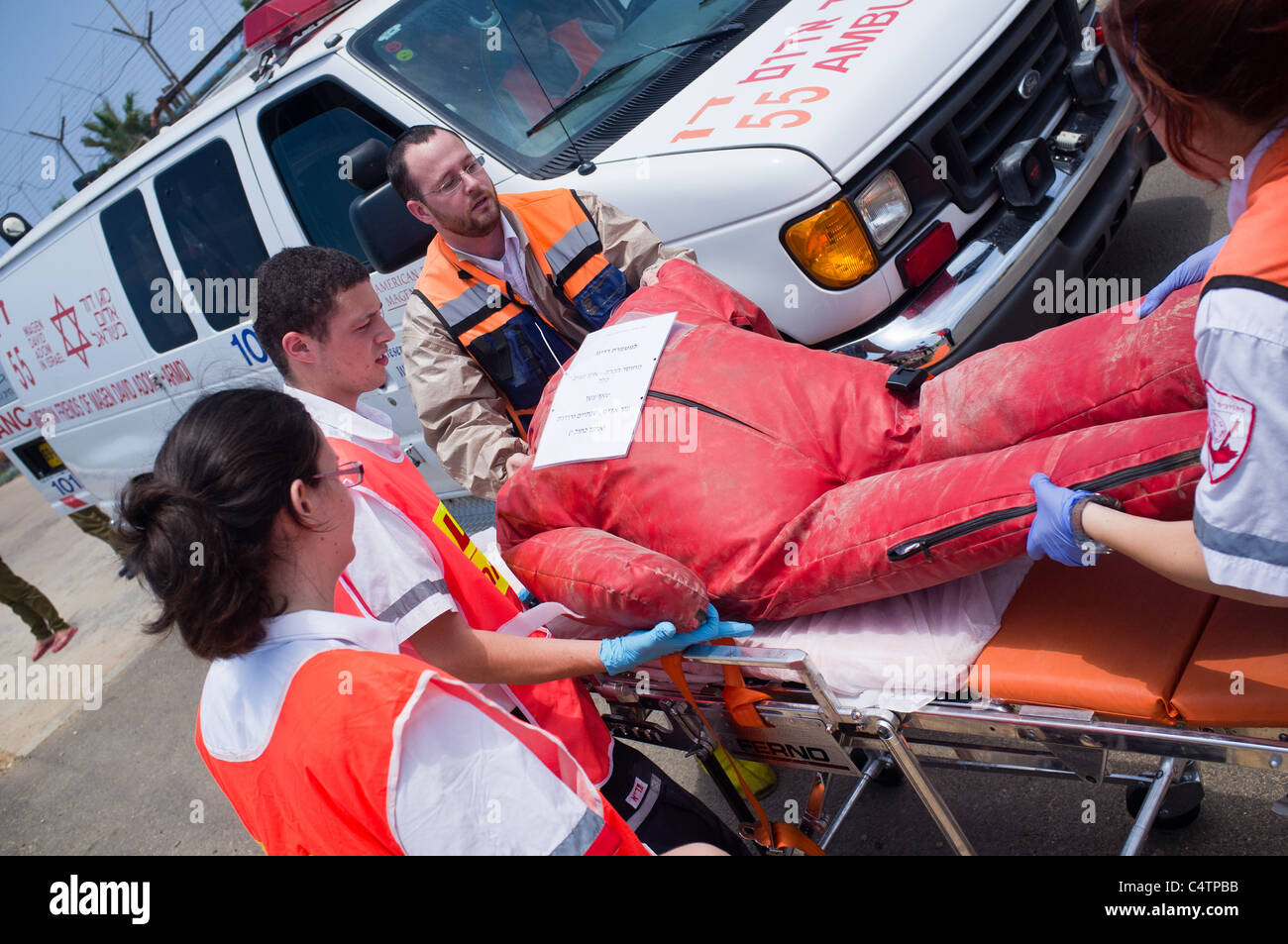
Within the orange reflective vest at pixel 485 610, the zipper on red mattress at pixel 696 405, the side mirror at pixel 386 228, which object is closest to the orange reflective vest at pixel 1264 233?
the zipper on red mattress at pixel 696 405

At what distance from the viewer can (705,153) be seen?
3.08m

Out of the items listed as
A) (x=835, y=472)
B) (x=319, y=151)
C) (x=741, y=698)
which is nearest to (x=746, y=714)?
(x=741, y=698)

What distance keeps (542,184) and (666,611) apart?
2.00m

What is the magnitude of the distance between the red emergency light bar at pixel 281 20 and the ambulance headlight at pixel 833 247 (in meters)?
2.62

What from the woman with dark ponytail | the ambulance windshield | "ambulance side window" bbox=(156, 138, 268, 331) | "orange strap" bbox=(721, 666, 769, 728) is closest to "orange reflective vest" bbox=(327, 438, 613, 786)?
"orange strap" bbox=(721, 666, 769, 728)

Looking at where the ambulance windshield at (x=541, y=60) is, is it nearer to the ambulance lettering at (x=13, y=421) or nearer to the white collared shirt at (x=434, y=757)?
the white collared shirt at (x=434, y=757)

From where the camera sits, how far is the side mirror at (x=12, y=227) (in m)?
5.96

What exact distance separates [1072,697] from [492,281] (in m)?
2.12

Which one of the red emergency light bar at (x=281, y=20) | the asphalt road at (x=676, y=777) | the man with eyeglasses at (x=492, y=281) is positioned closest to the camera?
the asphalt road at (x=676, y=777)

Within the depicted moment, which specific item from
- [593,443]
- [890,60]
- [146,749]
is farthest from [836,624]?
[146,749]

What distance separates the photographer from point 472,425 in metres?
3.03

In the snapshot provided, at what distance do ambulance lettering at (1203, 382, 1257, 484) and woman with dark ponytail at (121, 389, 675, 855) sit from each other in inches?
38.2

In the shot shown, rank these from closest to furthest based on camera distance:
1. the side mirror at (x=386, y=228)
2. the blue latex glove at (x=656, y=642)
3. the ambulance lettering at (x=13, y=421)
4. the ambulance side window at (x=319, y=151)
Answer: the blue latex glove at (x=656, y=642), the side mirror at (x=386, y=228), the ambulance side window at (x=319, y=151), the ambulance lettering at (x=13, y=421)

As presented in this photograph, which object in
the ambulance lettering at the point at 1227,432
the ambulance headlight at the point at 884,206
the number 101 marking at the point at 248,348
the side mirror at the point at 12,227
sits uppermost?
the side mirror at the point at 12,227
